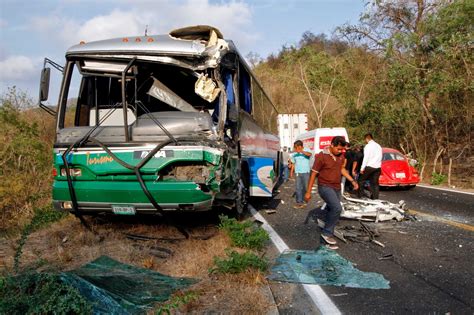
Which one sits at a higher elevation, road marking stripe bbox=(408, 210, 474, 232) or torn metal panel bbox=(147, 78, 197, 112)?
torn metal panel bbox=(147, 78, 197, 112)

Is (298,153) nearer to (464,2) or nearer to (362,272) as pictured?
(362,272)

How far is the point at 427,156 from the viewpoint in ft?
68.8

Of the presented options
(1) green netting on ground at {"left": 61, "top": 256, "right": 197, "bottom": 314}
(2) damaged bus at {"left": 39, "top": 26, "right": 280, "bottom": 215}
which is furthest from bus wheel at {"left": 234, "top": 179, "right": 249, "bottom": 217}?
(1) green netting on ground at {"left": 61, "top": 256, "right": 197, "bottom": 314}

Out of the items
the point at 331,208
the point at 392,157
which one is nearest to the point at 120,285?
the point at 331,208

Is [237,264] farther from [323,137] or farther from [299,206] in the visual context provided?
[323,137]

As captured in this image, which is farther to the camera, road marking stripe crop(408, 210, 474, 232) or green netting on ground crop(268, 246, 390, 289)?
road marking stripe crop(408, 210, 474, 232)

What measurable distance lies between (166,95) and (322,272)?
3789mm

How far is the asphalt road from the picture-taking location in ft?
14.4

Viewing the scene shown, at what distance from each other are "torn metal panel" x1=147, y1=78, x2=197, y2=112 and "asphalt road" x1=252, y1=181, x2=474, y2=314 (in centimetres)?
300

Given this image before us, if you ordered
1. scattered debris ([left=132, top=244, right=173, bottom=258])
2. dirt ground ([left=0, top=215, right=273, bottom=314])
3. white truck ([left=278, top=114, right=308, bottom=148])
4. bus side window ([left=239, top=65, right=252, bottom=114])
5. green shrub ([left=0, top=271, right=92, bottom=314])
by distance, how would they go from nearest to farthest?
green shrub ([left=0, top=271, right=92, bottom=314]) → dirt ground ([left=0, top=215, right=273, bottom=314]) → scattered debris ([left=132, top=244, right=173, bottom=258]) → bus side window ([left=239, top=65, right=252, bottom=114]) → white truck ([left=278, top=114, right=308, bottom=148])

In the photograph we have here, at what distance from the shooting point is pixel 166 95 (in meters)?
7.03

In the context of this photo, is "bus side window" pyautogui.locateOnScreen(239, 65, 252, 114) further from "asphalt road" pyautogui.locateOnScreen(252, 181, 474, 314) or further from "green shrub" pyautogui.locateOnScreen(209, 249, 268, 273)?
"green shrub" pyautogui.locateOnScreen(209, 249, 268, 273)

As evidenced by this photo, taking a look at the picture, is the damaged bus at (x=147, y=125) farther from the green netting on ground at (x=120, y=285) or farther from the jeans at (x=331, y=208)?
the jeans at (x=331, y=208)

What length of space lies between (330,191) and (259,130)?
14.6 ft
